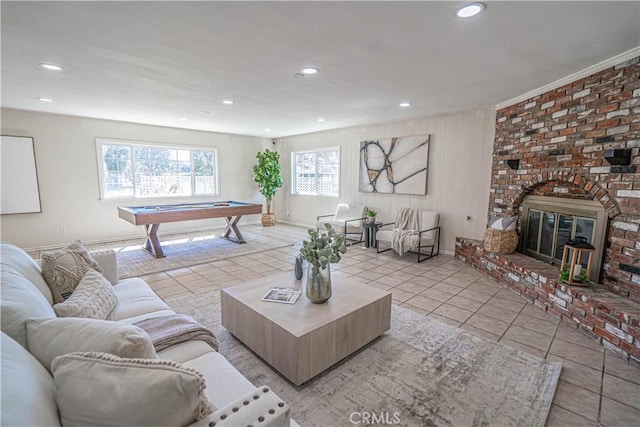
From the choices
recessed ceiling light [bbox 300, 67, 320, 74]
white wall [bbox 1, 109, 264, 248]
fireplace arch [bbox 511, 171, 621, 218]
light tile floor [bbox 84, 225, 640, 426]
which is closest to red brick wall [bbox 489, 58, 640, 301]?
fireplace arch [bbox 511, 171, 621, 218]

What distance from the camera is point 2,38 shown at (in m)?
2.35

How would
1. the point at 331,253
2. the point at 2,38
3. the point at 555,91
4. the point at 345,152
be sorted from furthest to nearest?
the point at 345,152, the point at 555,91, the point at 2,38, the point at 331,253

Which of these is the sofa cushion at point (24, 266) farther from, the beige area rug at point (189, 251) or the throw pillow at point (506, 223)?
the throw pillow at point (506, 223)

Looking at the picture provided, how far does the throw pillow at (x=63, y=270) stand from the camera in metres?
1.88

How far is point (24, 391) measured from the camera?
768mm

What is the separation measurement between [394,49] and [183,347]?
2667 mm

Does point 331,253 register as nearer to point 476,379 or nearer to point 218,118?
point 476,379

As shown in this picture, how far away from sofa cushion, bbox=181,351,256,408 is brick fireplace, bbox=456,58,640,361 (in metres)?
2.76

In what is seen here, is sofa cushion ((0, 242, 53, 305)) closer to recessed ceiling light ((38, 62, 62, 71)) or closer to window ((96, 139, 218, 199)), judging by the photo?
recessed ceiling light ((38, 62, 62, 71))

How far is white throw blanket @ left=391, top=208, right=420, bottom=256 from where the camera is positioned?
472 cm

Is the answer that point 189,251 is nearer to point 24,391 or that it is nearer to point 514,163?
point 24,391

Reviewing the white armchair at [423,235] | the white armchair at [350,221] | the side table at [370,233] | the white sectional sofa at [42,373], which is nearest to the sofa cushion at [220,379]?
the white sectional sofa at [42,373]

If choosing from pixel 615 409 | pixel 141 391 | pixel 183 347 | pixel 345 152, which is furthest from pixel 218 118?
pixel 615 409

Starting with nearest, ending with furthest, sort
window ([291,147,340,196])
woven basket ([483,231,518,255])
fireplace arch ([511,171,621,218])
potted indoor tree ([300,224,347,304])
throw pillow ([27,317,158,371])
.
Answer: throw pillow ([27,317,158,371]), potted indoor tree ([300,224,347,304]), fireplace arch ([511,171,621,218]), woven basket ([483,231,518,255]), window ([291,147,340,196])
